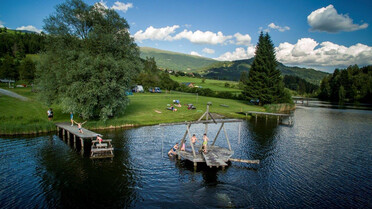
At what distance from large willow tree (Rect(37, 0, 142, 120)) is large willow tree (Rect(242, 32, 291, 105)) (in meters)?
54.4

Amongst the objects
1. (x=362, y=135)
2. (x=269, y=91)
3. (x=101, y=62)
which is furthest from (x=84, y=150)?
(x=269, y=91)

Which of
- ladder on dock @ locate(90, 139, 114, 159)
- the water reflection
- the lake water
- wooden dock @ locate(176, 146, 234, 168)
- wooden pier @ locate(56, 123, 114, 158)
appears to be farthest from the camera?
wooden pier @ locate(56, 123, 114, 158)

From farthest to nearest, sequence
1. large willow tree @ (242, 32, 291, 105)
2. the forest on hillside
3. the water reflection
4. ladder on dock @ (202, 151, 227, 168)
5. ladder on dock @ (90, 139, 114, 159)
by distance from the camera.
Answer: the forest on hillside, large willow tree @ (242, 32, 291, 105), ladder on dock @ (90, 139, 114, 159), ladder on dock @ (202, 151, 227, 168), the water reflection

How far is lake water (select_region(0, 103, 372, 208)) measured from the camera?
16.8 m

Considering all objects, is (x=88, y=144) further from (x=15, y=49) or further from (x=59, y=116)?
(x=15, y=49)

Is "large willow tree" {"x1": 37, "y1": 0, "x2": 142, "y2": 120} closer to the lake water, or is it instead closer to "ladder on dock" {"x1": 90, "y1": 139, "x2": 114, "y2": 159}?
the lake water

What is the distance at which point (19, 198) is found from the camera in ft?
54.3

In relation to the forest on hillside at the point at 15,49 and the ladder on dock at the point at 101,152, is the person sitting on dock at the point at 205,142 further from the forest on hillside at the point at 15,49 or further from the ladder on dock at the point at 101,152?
the forest on hillside at the point at 15,49

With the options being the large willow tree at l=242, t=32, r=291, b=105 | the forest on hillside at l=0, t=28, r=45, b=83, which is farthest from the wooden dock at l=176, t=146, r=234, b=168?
the forest on hillside at l=0, t=28, r=45, b=83

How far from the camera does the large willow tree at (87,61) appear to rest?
3897 centimetres

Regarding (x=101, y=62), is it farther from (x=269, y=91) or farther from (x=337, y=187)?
(x=269, y=91)

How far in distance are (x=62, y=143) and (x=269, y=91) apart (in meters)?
71.2

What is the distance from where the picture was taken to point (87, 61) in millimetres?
38875

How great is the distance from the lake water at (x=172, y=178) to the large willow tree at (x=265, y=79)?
171 feet
